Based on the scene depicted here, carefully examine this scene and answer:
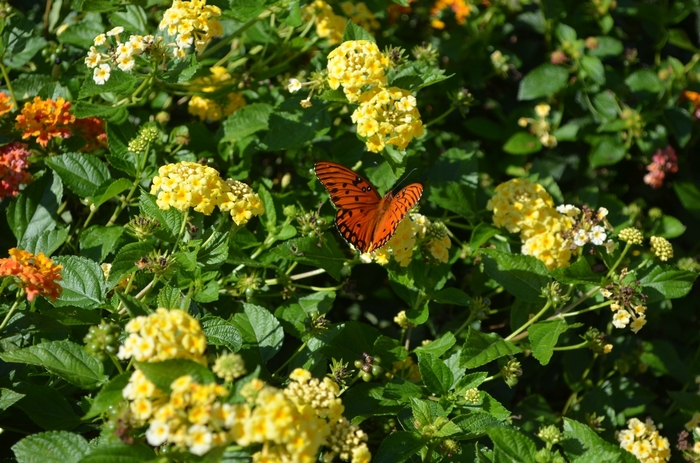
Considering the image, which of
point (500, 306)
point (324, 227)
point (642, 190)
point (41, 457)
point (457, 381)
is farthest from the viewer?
point (642, 190)

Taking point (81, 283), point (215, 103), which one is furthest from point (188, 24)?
point (81, 283)

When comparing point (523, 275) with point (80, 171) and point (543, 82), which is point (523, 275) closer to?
point (543, 82)

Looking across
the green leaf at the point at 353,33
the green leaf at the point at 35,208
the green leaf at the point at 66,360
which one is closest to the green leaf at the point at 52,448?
the green leaf at the point at 66,360

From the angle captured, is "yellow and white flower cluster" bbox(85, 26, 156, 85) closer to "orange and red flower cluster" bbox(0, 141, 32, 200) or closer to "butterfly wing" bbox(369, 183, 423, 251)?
"orange and red flower cluster" bbox(0, 141, 32, 200)

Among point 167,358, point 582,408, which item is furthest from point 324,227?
point 582,408

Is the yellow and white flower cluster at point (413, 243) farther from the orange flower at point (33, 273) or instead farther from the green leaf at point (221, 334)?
the orange flower at point (33, 273)

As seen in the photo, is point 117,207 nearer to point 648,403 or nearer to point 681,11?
point 648,403

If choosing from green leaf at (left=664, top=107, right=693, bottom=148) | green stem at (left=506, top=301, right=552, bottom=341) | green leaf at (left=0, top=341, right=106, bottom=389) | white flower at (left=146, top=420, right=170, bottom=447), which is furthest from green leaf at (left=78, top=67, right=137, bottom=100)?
green leaf at (left=664, top=107, right=693, bottom=148)
